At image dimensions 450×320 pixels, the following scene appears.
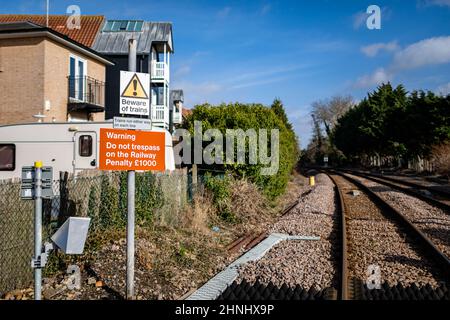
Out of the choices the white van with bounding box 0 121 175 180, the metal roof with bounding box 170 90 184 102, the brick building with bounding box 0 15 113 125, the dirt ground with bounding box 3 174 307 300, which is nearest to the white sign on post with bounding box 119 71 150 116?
the dirt ground with bounding box 3 174 307 300

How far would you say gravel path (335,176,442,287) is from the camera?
7105mm

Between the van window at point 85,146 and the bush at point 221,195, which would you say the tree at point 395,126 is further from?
the van window at point 85,146

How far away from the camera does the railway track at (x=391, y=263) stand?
6.10 metres

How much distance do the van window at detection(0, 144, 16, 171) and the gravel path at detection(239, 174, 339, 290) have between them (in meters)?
7.45

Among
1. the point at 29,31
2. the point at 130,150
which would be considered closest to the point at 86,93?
the point at 29,31

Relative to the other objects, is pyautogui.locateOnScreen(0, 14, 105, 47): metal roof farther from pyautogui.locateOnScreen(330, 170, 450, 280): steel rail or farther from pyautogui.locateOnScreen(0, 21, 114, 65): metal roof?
pyautogui.locateOnScreen(330, 170, 450, 280): steel rail

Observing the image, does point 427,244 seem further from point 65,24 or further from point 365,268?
point 65,24

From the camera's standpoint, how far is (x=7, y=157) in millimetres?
12281

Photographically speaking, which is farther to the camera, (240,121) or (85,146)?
(240,121)

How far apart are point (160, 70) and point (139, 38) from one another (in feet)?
9.30

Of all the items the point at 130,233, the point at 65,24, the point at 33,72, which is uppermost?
the point at 65,24

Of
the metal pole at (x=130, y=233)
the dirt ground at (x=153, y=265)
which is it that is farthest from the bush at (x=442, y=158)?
the metal pole at (x=130, y=233)
